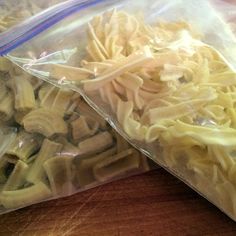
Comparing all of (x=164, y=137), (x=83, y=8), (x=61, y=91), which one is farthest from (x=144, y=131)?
(x=83, y=8)

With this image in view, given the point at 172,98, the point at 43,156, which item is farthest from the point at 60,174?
the point at 172,98

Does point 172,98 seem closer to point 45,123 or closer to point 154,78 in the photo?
point 154,78

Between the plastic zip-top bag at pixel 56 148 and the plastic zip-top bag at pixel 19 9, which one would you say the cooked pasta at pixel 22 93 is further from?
the plastic zip-top bag at pixel 19 9

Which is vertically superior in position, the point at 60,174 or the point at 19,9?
the point at 19,9

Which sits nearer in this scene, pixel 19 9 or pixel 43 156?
pixel 43 156

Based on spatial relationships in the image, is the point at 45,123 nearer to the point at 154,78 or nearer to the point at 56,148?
the point at 56,148

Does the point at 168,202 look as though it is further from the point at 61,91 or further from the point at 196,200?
the point at 61,91

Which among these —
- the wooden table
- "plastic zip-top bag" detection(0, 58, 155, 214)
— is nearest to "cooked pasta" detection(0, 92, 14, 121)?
"plastic zip-top bag" detection(0, 58, 155, 214)
